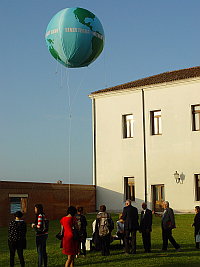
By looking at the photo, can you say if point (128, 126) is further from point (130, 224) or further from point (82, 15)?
point (130, 224)

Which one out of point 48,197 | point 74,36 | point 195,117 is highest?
point 74,36

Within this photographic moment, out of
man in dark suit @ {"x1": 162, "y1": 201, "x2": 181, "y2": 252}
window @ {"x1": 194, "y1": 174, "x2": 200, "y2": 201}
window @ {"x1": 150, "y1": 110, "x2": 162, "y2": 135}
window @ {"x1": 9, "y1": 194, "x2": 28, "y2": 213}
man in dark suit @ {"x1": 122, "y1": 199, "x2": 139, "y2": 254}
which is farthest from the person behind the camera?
window @ {"x1": 150, "y1": 110, "x2": 162, "y2": 135}

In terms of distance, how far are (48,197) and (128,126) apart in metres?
8.01

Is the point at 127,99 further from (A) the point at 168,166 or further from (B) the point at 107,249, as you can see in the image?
(B) the point at 107,249

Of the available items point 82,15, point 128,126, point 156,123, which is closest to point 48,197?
point 128,126

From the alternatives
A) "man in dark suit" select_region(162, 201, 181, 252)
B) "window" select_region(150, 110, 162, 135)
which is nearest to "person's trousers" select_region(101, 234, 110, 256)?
"man in dark suit" select_region(162, 201, 181, 252)

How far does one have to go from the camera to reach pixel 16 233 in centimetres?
912

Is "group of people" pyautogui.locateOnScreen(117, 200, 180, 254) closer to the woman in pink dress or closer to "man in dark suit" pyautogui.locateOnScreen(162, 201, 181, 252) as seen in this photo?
"man in dark suit" pyautogui.locateOnScreen(162, 201, 181, 252)

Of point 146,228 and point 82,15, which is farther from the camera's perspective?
point 82,15

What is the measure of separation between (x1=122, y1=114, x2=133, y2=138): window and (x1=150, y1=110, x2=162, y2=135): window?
161 cm

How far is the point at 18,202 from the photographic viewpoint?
2173cm

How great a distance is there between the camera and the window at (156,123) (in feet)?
87.7

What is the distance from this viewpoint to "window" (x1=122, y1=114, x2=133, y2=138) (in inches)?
1094

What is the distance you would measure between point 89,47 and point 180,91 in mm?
11941
